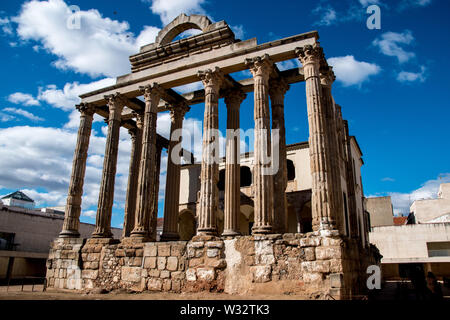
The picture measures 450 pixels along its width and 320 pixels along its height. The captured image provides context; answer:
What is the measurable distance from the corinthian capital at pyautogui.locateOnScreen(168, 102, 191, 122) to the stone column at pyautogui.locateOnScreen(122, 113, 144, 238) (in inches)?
98.7

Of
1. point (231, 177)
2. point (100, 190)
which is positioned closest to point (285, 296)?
point (231, 177)

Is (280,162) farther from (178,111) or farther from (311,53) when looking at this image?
(178,111)

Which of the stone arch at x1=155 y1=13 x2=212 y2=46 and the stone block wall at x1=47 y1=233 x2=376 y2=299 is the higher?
the stone arch at x1=155 y1=13 x2=212 y2=46

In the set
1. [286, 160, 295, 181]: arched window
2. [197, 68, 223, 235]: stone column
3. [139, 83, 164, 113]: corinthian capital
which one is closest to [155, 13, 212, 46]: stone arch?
[139, 83, 164, 113]: corinthian capital

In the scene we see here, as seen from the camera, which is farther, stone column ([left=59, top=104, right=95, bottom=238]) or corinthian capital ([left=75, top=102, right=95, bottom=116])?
corinthian capital ([left=75, top=102, right=95, bottom=116])

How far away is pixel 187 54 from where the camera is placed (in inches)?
675

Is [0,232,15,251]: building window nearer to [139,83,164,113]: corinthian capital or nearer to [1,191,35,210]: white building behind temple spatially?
[1,191,35,210]: white building behind temple

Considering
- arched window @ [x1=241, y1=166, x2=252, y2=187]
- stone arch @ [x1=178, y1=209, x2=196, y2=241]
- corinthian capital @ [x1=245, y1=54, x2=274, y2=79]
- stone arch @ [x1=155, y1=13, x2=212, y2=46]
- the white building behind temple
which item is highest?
stone arch @ [x1=155, y1=13, x2=212, y2=46]

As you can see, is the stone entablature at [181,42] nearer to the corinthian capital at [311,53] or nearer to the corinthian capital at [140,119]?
the corinthian capital at [140,119]

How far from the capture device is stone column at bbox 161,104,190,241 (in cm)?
1711

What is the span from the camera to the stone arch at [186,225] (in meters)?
26.8

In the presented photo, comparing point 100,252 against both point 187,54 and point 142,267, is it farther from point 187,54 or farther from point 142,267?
point 187,54

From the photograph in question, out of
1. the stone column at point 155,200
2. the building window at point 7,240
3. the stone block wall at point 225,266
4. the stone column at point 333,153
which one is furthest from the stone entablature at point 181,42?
the building window at point 7,240

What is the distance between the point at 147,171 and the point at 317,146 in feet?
25.6
